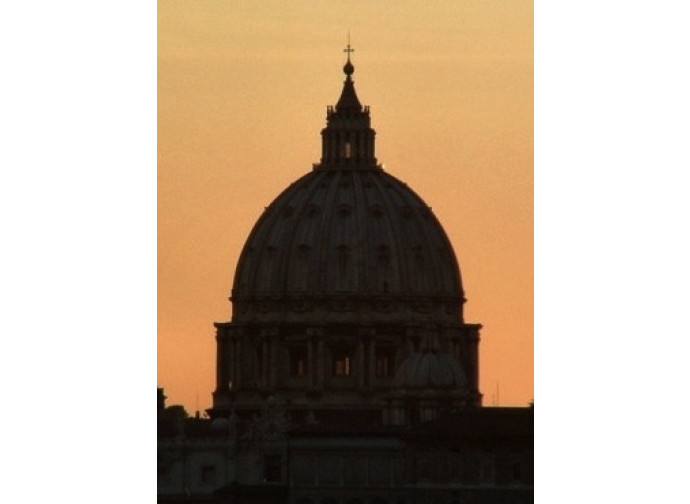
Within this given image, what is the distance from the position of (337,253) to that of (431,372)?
17848 millimetres

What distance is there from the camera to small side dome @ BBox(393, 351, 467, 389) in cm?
10512

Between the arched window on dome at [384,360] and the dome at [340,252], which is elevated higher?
the dome at [340,252]

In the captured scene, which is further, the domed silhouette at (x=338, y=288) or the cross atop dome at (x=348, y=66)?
the domed silhouette at (x=338, y=288)

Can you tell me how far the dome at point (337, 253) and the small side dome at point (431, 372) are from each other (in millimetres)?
12881

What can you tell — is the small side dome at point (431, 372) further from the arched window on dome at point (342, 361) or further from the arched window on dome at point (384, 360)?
the arched window on dome at point (342, 361)

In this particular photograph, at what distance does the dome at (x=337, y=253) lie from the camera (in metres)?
122

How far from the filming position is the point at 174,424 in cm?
10125

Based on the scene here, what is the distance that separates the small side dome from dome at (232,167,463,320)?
42.3 ft

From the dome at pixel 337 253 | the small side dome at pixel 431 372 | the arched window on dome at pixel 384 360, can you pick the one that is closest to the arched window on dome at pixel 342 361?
the arched window on dome at pixel 384 360
